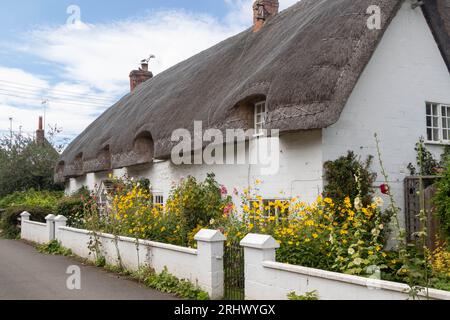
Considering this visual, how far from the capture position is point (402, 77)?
423 inches

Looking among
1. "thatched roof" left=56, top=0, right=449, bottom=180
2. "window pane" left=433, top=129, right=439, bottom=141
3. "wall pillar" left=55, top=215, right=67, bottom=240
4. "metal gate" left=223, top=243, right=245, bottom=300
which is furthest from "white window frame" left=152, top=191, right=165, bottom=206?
"window pane" left=433, top=129, right=439, bottom=141

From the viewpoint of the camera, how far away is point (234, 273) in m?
7.54

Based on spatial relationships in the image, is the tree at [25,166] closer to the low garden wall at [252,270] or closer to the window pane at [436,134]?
the low garden wall at [252,270]

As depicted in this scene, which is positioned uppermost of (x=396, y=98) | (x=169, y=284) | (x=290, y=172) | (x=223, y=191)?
(x=396, y=98)

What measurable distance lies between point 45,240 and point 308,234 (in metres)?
10.8

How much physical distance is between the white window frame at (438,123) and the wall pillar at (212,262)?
6117 mm

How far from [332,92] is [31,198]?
19680 millimetres

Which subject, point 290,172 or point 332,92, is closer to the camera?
point 332,92

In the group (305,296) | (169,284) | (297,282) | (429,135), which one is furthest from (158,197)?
(305,296)

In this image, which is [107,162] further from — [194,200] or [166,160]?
[194,200]

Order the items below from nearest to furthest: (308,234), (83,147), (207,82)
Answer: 1. (308,234)
2. (207,82)
3. (83,147)

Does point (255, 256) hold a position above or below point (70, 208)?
below

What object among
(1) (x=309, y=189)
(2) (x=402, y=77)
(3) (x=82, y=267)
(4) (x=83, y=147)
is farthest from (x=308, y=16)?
(4) (x=83, y=147)

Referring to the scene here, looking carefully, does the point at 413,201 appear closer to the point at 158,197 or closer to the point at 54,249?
the point at 158,197
